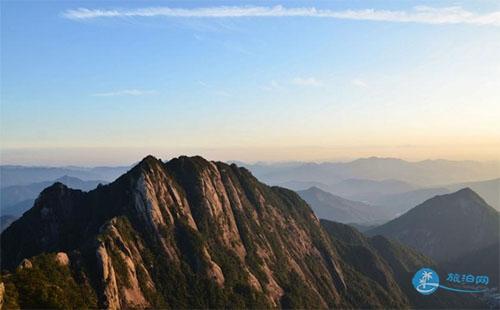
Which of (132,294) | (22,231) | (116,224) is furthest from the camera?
(22,231)

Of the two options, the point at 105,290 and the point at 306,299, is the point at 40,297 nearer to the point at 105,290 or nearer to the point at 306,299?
the point at 105,290

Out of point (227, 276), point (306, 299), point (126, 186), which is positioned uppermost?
point (126, 186)

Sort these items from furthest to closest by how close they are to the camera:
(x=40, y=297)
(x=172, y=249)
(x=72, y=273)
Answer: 1. (x=172, y=249)
2. (x=72, y=273)
3. (x=40, y=297)

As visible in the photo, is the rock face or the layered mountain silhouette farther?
the rock face

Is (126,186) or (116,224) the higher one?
(126,186)

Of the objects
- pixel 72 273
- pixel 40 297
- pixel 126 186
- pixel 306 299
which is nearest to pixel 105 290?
pixel 72 273

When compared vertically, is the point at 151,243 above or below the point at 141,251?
above

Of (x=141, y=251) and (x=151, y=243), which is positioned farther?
(x=151, y=243)

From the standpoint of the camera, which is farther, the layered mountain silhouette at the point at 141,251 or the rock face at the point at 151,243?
the rock face at the point at 151,243

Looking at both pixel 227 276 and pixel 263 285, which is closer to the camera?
pixel 227 276

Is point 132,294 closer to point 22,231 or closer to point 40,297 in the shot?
point 40,297
